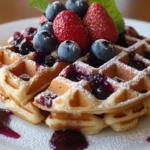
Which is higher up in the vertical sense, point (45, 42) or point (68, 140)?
point (45, 42)

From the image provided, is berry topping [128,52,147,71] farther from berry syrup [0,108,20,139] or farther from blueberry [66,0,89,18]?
berry syrup [0,108,20,139]

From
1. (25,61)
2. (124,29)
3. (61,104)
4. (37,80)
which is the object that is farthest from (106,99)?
(124,29)

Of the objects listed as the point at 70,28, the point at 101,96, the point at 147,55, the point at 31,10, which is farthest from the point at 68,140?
the point at 31,10

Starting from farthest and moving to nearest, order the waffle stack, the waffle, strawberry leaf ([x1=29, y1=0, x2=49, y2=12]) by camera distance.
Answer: strawberry leaf ([x1=29, y1=0, x2=49, y2=12]) < the waffle stack < the waffle

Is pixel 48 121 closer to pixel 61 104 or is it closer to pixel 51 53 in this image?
pixel 61 104

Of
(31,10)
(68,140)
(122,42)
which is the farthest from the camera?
(31,10)

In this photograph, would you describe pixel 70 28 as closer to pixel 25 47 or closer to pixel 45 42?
pixel 45 42

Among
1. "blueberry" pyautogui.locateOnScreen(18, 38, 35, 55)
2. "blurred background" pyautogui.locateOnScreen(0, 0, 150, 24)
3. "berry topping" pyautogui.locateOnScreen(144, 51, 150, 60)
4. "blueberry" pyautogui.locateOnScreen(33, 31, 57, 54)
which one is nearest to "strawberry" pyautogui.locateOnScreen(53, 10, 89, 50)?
"blueberry" pyautogui.locateOnScreen(33, 31, 57, 54)
